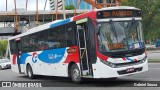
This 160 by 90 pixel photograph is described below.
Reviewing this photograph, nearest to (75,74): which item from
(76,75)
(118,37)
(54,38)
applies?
(76,75)

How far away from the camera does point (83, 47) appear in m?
15.4

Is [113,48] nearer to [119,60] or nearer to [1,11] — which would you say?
[119,60]

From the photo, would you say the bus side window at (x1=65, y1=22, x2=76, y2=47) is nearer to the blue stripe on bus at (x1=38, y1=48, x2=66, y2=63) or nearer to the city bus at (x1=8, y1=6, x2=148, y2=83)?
the city bus at (x1=8, y1=6, x2=148, y2=83)

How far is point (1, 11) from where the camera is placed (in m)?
86.6

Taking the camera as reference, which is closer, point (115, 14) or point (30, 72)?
point (115, 14)

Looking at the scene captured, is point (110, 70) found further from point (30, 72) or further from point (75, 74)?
point (30, 72)

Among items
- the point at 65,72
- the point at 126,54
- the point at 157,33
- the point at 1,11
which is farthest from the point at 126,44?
the point at 1,11

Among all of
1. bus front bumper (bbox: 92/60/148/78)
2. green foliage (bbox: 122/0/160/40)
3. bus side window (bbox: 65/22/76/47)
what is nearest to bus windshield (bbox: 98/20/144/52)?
bus front bumper (bbox: 92/60/148/78)

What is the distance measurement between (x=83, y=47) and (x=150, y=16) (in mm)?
41369

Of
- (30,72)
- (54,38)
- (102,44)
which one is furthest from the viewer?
(30,72)

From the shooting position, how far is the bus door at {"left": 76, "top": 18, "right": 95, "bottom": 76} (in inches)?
594

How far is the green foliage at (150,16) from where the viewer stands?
54.4 metres

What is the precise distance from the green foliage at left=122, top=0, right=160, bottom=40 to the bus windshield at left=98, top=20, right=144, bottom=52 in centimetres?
3987

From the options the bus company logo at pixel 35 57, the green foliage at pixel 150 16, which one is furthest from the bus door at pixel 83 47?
the green foliage at pixel 150 16
